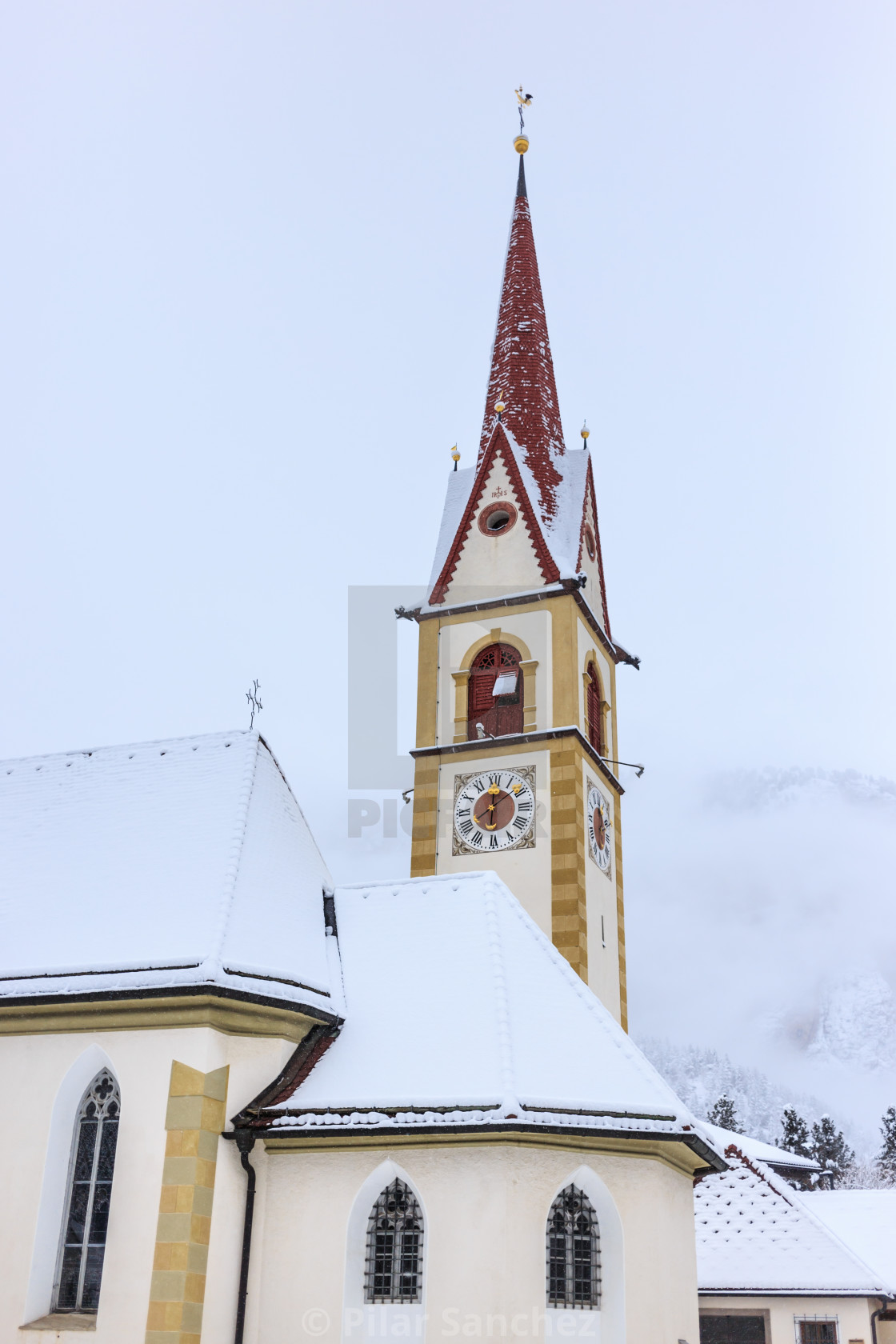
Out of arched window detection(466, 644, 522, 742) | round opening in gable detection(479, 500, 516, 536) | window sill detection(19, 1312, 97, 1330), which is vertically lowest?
window sill detection(19, 1312, 97, 1330)

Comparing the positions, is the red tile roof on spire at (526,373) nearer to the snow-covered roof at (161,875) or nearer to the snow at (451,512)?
the snow at (451,512)

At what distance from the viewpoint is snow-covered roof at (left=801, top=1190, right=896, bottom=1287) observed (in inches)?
1005

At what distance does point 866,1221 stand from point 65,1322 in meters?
18.5

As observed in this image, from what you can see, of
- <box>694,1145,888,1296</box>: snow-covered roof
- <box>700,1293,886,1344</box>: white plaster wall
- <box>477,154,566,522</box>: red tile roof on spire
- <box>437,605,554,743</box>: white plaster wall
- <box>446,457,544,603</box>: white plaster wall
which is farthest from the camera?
<box>477,154,566,522</box>: red tile roof on spire

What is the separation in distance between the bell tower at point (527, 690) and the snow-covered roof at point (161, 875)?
9.39 meters

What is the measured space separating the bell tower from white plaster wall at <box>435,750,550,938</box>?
3 centimetres

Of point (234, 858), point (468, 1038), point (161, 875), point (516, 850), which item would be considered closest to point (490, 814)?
point (516, 850)

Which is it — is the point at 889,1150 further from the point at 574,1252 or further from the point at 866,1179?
the point at 574,1252

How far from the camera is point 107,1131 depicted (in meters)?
15.4

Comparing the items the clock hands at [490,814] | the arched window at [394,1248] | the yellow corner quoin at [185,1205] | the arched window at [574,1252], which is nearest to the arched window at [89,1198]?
the yellow corner quoin at [185,1205]

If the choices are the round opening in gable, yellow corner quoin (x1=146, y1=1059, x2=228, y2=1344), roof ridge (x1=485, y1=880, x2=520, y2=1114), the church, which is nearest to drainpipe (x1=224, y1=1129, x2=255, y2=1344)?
the church

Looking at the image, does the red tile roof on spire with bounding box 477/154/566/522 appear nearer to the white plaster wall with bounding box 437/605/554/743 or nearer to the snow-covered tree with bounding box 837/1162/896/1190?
the white plaster wall with bounding box 437/605/554/743

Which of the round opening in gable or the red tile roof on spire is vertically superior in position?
the red tile roof on spire

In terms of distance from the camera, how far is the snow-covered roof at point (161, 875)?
52.0 ft
